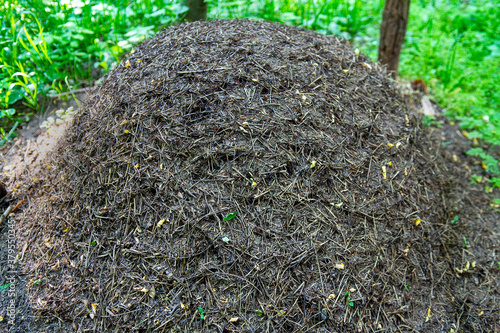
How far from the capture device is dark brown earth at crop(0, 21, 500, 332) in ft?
6.26

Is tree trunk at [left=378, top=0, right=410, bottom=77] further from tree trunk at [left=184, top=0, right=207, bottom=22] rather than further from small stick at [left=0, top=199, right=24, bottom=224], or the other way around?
small stick at [left=0, top=199, right=24, bottom=224]

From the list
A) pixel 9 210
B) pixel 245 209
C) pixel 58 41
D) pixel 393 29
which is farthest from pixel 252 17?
pixel 9 210

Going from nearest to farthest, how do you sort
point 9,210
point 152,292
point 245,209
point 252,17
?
point 152,292, point 245,209, point 9,210, point 252,17

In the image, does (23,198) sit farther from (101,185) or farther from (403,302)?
(403,302)

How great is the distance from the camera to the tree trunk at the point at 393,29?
3371 mm

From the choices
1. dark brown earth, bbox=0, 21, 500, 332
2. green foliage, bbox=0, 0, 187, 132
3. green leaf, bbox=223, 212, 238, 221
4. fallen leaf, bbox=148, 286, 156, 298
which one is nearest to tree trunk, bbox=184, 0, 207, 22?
green foliage, bbox=0, 0, 187, 132

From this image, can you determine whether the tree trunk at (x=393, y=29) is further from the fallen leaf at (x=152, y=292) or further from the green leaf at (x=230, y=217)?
the fallen leaf at (x=152, y=292)

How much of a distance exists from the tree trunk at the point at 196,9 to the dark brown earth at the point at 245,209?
1.05 metres

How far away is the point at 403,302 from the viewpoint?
2.09 meters

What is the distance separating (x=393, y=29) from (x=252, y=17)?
5.67 feet

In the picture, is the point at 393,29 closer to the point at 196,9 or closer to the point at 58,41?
the point at 196,9

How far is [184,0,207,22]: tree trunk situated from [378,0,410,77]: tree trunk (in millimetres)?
1916

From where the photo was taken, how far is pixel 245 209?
6.59 feet

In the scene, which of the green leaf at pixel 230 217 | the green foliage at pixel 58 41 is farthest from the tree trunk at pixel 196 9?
the green leaf at pixel 230 217
